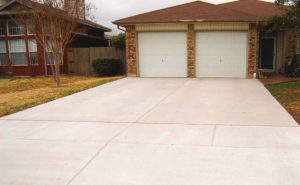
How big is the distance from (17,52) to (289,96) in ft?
55.1

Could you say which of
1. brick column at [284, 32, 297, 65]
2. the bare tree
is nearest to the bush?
the bare tree

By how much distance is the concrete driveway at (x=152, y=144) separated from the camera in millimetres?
4555

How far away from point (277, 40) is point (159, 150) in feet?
50.7

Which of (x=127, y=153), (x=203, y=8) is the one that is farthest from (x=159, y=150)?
(x=203, y=8)

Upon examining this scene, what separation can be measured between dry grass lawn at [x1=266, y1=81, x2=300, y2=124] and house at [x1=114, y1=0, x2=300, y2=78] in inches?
162

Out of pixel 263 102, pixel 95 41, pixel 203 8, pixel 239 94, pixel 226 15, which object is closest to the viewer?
pixel 263 102

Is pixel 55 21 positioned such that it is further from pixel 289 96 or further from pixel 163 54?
pixel 289 96

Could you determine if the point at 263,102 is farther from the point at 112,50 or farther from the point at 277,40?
the point at 112,50

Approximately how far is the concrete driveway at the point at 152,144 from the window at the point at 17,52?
41.5 feet

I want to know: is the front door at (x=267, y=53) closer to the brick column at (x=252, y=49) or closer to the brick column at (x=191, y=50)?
the brick column at (x=252, y=49)

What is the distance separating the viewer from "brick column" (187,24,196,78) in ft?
56.3

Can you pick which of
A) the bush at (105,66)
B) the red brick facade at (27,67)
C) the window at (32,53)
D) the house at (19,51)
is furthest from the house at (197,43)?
the window at (32,53)

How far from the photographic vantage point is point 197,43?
17.3 meters

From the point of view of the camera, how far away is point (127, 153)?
18.0ft
